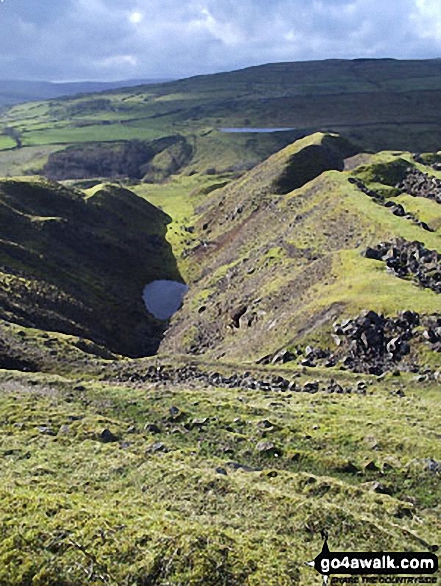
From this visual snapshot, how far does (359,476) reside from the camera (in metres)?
29.2

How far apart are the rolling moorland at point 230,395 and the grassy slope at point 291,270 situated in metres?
0.44

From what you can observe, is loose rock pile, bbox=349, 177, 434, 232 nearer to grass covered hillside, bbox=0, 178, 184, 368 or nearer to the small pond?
the small pond

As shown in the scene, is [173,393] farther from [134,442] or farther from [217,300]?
[217,300]

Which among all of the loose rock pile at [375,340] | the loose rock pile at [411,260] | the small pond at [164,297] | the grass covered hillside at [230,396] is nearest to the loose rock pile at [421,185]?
the grass covered hillside at [230,396]

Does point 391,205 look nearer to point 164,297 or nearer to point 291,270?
point 291,270

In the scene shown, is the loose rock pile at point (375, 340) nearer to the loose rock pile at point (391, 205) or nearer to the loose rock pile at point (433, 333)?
the loose rock pile at point (433, 333)

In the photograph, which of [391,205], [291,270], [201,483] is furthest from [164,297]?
[201,483]

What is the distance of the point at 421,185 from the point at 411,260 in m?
51.2

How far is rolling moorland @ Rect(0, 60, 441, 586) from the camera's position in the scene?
1970 cm

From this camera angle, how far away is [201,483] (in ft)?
84.0

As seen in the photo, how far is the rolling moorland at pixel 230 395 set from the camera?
19.7 m

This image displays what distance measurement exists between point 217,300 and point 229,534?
66.6 m

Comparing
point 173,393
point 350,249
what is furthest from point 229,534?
point 350,249

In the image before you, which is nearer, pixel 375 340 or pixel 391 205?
pixel 375 340
